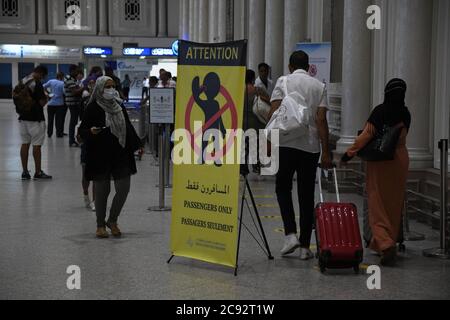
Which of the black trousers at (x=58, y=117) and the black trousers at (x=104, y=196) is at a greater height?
the black trousers at (x=58, y=117)

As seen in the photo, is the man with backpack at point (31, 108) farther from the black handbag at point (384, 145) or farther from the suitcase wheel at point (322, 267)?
the suitcase wheel at point (322, 267)

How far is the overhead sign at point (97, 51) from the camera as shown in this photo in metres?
37.8

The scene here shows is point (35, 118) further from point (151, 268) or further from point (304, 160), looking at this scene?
point (304, 160)

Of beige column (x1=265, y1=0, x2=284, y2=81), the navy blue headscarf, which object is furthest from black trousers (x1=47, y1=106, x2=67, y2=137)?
the navy blue headscarf

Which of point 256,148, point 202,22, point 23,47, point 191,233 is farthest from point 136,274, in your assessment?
point 23,47

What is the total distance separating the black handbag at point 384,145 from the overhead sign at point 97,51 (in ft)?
104

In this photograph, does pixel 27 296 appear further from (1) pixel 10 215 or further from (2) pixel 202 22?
(2) pixel 202 22

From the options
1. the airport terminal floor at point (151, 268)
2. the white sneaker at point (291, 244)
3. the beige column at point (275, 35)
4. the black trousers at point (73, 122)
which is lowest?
the airport terminal floor at point (151, 268)

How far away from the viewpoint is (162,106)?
10141 mm

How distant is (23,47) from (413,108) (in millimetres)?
35105

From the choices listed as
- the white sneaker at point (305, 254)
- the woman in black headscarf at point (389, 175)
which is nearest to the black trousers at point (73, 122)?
the white sneaker at point (305, 254)

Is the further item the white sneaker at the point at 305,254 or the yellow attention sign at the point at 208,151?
the white sneaker at the point at 305,254

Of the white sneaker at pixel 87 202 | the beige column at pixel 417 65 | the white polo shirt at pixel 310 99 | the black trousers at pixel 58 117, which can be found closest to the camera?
the white polo shirt at pixel 310 99

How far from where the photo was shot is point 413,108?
892 centimetres
